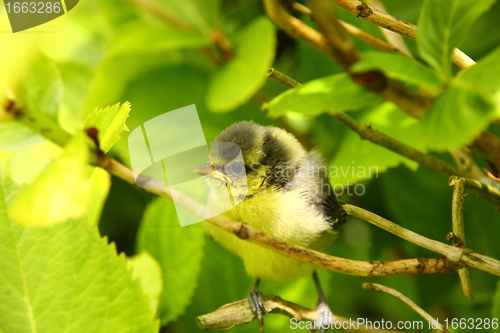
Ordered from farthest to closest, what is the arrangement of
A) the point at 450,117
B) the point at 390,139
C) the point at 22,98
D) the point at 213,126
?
the point at 213,126, the point at 390,139, the point at 22,98, the point at 450,117

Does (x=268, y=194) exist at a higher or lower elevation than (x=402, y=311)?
higher

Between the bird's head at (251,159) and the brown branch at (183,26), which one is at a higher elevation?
the brown branch at (183,26)

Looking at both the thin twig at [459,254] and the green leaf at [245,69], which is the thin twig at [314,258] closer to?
the thin twig at [459,254]

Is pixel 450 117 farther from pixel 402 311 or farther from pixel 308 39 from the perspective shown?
pixel 402 311

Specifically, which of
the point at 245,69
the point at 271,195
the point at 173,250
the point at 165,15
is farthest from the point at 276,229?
the point at 165,15

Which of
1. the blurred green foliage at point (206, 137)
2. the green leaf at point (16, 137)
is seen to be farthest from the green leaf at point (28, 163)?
the green leaf at point (16, 137)

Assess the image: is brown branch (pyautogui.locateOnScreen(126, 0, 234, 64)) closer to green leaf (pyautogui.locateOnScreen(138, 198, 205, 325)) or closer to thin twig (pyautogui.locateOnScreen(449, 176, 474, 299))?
green leaf (pyautogui.locateOnScreen(138, 198, 205, 325))

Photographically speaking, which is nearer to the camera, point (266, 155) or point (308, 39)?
point (308, 39)

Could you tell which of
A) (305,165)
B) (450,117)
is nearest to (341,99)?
(450,117)
